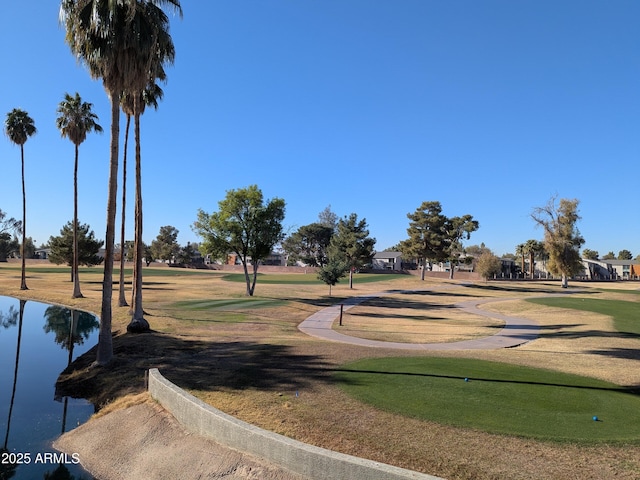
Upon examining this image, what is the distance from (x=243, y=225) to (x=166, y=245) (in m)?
98.3

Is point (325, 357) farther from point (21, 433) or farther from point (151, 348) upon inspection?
point (21, 433)

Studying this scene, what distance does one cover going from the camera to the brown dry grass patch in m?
6.46

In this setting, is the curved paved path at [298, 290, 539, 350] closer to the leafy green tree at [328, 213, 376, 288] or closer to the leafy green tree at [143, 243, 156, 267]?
the leafy green tree at [328, 213, 376, 288]

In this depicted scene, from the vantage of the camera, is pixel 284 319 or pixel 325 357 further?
pixel 284 319

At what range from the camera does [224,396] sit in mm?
9758

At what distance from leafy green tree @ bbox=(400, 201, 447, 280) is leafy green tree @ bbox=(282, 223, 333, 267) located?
1350 inches

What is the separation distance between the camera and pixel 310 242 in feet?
358

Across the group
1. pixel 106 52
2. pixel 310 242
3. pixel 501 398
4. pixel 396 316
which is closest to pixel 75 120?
pixel 106 52

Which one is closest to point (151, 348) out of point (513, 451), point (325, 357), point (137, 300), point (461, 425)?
point (137, 300)

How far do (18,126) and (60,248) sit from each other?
65.1ft

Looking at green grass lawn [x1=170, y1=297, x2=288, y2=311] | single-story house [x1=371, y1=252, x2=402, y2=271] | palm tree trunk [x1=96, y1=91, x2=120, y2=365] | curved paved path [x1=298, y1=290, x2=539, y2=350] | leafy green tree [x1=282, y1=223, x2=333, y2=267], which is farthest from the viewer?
single-story house [x1=371, y1=252, x2=402, y2=271]

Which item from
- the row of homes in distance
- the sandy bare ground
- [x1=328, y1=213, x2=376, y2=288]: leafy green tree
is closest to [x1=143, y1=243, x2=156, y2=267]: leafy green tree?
the row of homes in distance

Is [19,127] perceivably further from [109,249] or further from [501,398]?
[501,398]

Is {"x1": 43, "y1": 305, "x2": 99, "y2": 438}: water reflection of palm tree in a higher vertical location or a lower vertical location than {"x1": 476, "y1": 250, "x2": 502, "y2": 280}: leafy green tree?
lower
